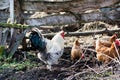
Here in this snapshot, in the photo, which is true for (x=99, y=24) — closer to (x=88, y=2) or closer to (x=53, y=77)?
(x=88, y=2)

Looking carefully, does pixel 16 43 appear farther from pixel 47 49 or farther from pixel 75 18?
pixel 75 18

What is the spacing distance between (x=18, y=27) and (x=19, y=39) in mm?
340

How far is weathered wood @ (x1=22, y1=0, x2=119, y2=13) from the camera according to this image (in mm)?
6906

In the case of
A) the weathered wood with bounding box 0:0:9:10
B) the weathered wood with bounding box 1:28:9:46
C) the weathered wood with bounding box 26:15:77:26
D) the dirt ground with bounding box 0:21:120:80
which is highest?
the weathered wood with bounding box 0:0:9:10

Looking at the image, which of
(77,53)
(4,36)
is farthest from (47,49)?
(4,36)

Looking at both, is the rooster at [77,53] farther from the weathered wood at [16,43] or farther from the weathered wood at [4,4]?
Result: the weathered wood at [4,4]

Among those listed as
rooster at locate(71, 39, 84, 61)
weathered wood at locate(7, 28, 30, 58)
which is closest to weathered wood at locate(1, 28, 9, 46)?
weathered wood at locate(7, 28, 30, 58)

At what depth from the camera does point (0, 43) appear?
711 centimetres

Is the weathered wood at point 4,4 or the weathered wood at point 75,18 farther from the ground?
the weathered wood at point 4,4

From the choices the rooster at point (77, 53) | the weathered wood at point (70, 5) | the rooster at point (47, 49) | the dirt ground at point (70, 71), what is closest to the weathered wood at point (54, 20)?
the weathered wood at point (70, 5)

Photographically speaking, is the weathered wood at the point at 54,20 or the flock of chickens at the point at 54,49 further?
the weathered wood at the point at 54,20

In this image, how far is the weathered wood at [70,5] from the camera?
691 centimetres

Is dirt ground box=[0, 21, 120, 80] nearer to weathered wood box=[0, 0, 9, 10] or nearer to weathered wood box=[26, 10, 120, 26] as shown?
weathered wood box=[26, 10, 120, 26]

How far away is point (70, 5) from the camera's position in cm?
695
